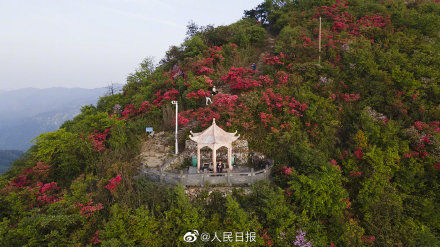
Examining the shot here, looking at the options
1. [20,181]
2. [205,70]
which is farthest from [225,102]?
[20,181]

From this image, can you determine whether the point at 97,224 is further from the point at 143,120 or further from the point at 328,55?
the point at 328,55

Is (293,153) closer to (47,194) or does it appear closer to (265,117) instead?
(265,117)

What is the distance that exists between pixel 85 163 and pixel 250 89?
42.3 feet

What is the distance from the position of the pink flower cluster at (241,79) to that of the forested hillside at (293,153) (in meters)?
0.14

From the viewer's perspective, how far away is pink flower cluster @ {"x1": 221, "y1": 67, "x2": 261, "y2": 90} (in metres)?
15.5

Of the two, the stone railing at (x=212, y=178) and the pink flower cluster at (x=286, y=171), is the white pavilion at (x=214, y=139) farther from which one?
the pink flower cluster at (x=286, y=171)

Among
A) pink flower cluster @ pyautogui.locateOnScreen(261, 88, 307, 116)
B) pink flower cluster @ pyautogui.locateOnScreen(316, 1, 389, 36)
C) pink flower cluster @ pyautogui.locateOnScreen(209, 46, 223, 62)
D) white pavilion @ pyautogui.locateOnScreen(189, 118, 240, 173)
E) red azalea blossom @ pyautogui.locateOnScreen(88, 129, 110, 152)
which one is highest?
pink flower cluster @ pyautogui.locateOnScreen(316, 1, 389, 36)

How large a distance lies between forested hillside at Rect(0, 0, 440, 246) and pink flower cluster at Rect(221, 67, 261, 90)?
14 cm

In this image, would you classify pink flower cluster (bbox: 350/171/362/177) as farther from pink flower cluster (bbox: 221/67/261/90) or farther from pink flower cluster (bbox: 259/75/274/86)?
pink flower cluster (bbox: 221/67/261/90)

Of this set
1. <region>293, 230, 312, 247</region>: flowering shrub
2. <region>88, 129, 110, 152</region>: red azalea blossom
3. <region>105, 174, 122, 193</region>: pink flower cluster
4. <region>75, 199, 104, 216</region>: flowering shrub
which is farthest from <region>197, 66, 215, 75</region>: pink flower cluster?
<region>293, 230, 312, 247</region>: flowering shrub

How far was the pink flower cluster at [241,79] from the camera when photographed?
609 inches

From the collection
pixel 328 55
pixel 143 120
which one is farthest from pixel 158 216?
pixel 328 55

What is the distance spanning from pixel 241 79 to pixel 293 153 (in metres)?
7.66

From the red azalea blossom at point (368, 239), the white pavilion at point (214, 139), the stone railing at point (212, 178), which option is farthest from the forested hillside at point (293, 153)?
the white pavilion at point (214, 139)
